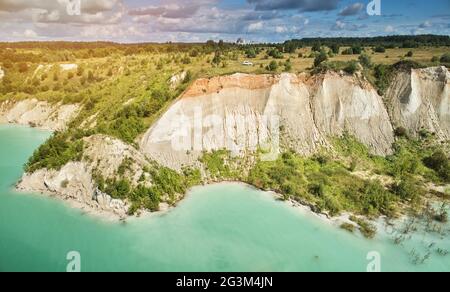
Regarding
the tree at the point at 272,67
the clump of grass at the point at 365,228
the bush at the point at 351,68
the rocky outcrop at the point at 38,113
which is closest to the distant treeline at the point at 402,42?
the bush at the point at 351,68

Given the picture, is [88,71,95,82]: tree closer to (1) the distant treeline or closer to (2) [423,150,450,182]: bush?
(1) the distant treeline

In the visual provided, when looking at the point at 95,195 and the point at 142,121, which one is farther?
the point at 142,121

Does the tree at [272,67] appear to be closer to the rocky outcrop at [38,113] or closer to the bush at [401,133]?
the bush at [401,133]

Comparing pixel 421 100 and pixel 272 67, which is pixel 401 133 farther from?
pixel 272 67

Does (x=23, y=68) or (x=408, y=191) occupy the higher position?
(x=23, y=68)

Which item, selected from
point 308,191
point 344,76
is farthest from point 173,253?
point 344,76

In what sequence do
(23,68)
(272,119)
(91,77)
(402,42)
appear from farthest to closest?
(402,42), (23,68), (91,77), (272,119)

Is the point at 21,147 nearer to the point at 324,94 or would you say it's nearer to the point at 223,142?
the point at 223,142

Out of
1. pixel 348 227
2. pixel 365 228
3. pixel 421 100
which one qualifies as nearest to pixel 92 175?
pixel 348 227
